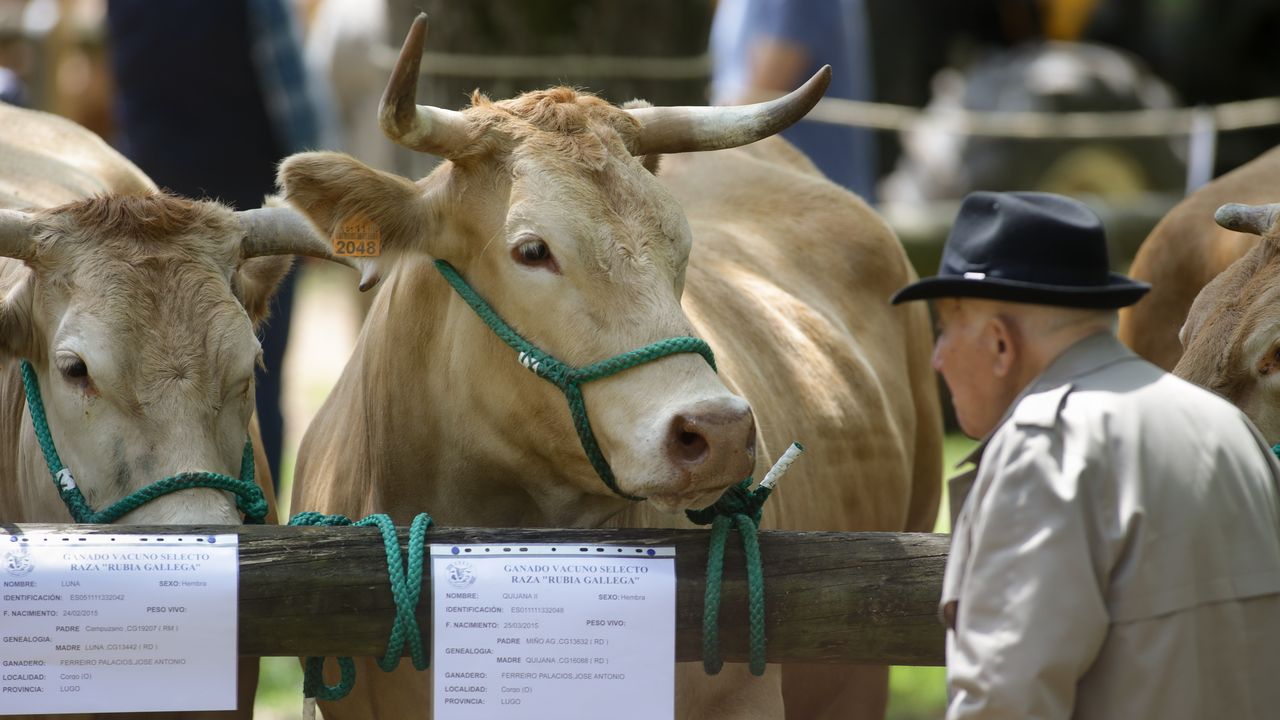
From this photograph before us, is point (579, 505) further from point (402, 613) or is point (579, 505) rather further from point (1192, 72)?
point (1192, 72)

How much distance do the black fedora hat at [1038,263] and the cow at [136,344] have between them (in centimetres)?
158

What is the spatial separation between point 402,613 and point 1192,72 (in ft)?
Answer: 44.1

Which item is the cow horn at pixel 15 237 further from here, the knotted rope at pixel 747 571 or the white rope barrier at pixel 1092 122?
the white rope barrier at pixel 1092 122

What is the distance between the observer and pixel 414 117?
331cm

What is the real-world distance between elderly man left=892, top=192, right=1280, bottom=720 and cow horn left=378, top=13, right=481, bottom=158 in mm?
1251

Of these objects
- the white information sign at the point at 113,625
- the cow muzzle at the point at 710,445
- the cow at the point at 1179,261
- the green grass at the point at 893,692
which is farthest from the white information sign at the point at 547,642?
the green grass at the point at 893,692

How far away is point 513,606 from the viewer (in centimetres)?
306

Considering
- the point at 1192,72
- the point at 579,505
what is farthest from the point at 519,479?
the point at 1192,72

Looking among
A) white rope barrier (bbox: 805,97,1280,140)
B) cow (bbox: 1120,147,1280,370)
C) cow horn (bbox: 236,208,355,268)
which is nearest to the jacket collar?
cow horn (bbox: 236,208,355,268)

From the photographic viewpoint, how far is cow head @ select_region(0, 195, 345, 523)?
339 cm

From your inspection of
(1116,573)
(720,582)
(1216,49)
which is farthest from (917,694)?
(1216,49)

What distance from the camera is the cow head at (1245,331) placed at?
141 inches

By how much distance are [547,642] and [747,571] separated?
1.39 feet

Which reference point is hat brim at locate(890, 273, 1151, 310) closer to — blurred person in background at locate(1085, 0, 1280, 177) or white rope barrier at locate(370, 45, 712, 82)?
white rope barrier at locate(370, 45, 712, 82)
